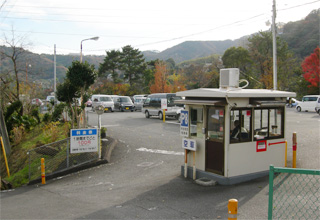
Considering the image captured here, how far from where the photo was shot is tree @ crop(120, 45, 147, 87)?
56250mm

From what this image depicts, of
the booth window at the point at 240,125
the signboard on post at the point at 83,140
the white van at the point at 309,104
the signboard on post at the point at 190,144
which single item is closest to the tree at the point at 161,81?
the white van at the point at 309,104

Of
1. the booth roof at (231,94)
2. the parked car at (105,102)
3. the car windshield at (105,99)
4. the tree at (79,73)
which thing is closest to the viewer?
the booth roof at (231,94)

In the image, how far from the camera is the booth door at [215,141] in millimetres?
8500

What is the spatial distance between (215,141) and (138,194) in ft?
8.41

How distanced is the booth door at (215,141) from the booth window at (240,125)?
298mm

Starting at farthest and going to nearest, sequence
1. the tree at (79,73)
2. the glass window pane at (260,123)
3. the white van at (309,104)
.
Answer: the white van at (309,104)
the tree at (79,73)
the glass window pane at (260,123)

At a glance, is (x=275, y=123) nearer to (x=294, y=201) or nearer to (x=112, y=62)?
(x=294, y=201)

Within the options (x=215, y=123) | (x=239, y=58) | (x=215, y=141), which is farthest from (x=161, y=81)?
(x=215, y=141)

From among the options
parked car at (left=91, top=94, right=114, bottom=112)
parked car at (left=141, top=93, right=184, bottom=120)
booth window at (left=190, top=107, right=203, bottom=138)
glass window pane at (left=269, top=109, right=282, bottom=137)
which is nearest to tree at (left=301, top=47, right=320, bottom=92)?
parked car at (left=141, top=93, right=184, bottom=120)

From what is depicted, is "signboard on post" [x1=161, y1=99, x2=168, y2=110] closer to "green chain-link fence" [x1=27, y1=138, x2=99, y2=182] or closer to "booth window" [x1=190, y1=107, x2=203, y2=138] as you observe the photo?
"green chain-link fence" [x1=27, y1=138, x2=99, y2=182]

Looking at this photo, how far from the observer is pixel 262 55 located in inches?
1822

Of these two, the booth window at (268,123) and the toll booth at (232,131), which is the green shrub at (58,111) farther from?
the booth window at (268,123)

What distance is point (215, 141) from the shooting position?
28.4 ft

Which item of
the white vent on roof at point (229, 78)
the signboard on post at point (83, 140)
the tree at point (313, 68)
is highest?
the tree at point (313, 68)
